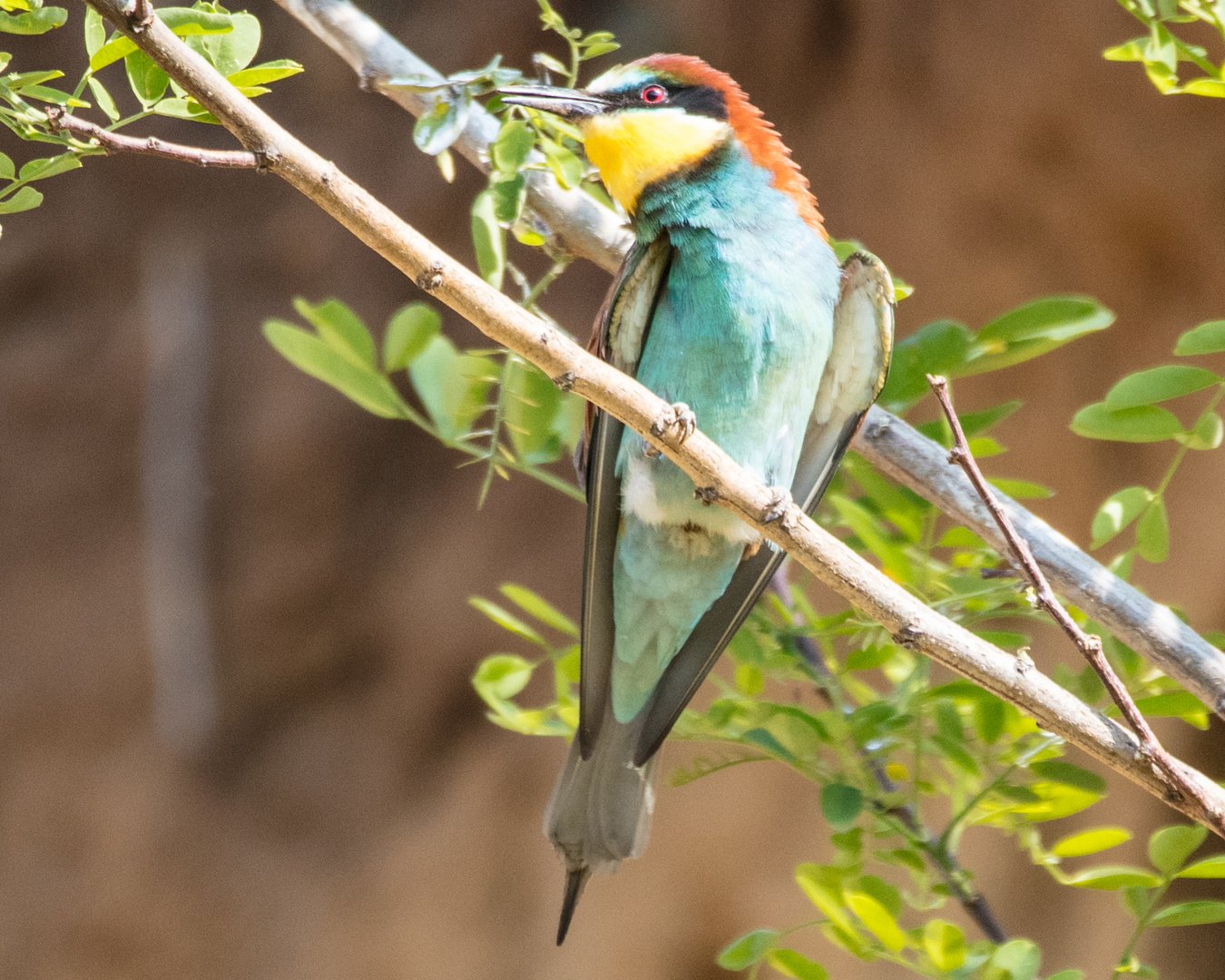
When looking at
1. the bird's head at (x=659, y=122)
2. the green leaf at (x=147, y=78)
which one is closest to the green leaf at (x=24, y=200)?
the green leaf at (x=147, y=78)

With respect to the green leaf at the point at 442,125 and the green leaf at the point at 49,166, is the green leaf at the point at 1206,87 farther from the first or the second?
the green leaf at the point at 49,166

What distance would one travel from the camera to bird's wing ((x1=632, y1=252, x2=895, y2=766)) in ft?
4.09

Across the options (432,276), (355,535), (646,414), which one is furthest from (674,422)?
(355,535)

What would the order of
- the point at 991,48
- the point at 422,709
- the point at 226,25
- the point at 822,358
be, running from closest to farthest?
the point at 226,25 → the point at 822,358 → the point at 991,48 → the point at 422,709

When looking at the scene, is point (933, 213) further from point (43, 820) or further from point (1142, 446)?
point (43, 820)

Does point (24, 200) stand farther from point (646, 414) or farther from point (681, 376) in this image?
point (681, 376)

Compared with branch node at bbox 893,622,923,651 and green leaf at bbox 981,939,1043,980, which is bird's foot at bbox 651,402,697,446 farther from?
green leaf at bbox 981,939,1043,980

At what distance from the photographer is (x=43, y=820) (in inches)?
88.8

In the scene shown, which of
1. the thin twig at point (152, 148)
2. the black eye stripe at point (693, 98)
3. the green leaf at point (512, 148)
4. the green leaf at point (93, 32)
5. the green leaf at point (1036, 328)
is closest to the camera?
the thin twig at point (152, 148)

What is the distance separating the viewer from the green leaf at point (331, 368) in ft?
4.05

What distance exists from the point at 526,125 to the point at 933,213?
4.71 feet

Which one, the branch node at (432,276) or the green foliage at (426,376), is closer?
the branch node at (432,276)

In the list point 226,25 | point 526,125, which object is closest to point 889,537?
point 526,125

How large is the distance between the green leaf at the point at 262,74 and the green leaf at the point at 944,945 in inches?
34.0
